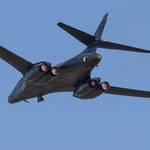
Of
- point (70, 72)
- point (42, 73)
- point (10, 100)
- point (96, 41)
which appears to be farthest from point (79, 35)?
point (10, 100)

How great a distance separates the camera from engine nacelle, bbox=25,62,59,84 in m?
32.6

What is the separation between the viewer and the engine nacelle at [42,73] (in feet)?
107

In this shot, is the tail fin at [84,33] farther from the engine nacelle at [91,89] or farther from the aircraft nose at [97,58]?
the engine nacelle at [91,89]

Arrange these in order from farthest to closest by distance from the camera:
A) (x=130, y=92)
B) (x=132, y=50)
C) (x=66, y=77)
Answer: (x=130, y=92) < (x=66, y=77) < (x=132, y=50)

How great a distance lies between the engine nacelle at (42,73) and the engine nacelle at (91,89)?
3.52 meters

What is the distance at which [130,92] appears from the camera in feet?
130

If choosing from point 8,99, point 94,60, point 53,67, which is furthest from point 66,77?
point 8,99

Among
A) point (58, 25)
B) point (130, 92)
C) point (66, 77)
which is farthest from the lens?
point (130, 92)

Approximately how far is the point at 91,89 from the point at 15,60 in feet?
22.7

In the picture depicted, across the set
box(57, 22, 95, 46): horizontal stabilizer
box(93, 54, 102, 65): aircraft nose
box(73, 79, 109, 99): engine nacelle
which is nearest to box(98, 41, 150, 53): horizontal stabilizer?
box(57, 22, 95, 46): horizontal stabilizer

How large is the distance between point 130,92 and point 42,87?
29.2 ft

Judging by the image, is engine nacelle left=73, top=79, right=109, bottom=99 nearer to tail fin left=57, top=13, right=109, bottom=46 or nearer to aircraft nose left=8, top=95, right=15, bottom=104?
tail fin left=57, top=13, right=109, bottom=46

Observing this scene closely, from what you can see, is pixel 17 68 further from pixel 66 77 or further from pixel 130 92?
pixel 130 92

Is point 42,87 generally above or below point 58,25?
below
